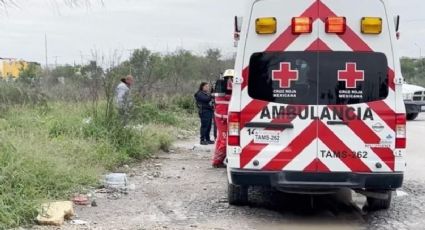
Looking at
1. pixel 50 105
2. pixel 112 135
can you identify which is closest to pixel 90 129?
pixel 112 135

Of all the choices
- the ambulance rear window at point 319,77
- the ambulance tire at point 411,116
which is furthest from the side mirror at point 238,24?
the ambulance tire at point 411,116

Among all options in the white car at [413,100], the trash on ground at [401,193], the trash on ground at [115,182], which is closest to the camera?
the trash on ground at [401,193]

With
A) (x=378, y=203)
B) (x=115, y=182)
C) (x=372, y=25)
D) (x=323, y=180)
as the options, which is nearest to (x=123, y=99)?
(x=115, y=182)

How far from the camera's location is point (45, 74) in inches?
948

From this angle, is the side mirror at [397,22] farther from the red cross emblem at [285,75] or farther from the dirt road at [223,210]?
the dirt road at [223,210]

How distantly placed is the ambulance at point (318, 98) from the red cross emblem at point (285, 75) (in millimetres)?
11

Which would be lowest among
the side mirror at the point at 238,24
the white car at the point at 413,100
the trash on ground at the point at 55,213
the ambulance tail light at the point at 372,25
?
the trash on ground at the point at 55,213

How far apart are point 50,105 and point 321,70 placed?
30.5 ft

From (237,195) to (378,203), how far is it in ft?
5.82

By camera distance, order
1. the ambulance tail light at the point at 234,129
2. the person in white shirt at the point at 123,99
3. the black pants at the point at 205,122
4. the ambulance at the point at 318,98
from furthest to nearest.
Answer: the black pants at the point at 205,122
the person in white shirt at the point at 123,99
the ambulance tail light at the point at 234,129
the ambulance at the point at 318,98

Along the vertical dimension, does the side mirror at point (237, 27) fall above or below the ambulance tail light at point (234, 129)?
above

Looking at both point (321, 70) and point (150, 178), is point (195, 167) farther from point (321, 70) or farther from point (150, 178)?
point (321, 70)

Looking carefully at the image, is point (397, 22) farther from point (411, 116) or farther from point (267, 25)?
point (411, 116)

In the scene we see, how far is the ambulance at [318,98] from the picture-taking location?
21.1 ft
